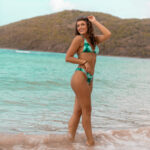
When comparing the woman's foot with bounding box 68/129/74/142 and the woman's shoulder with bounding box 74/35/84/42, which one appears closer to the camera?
the woman's shoulder with bounding box 74/35/84/42

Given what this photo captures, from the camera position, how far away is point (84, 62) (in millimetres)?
3715

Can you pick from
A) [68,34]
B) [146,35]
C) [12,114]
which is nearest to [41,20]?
[68,34]

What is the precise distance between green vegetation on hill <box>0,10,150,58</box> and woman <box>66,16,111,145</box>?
110292 mm

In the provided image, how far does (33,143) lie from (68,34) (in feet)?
423

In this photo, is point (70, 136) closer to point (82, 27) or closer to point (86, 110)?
point (86, 110)

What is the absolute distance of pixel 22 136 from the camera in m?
4.34

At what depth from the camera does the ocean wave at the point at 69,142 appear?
153 inches

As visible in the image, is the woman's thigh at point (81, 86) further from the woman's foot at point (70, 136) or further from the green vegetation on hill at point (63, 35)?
the green vegetation on hill at point (63, 35)

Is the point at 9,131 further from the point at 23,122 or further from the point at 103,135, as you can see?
the point at 103,135

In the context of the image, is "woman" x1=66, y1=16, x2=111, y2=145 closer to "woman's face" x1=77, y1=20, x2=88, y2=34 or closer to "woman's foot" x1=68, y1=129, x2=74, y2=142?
"woman's face" x1=77, y1=20, x2=88, y2=34

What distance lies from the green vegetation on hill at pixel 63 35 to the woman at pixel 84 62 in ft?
362

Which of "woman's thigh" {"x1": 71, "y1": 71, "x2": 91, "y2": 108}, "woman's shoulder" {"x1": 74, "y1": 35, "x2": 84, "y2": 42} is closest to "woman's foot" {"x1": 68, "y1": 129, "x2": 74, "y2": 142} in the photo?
"woman's thigh" {"x1": 71, "y1": 71, "x2": 91, "y2": 108}

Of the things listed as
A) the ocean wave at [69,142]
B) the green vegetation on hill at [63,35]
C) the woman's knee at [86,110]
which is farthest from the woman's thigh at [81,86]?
the green vegetation on hill at [63,35]

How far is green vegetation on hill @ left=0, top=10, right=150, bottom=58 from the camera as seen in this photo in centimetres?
11494
